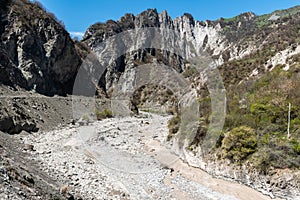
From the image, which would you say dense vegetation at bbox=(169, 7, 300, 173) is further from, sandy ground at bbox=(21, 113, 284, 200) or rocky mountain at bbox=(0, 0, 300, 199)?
sandy ground at bbox=(21, 113, 284, 200)

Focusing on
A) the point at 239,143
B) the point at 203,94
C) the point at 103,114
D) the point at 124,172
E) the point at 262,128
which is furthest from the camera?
the point at 103,114

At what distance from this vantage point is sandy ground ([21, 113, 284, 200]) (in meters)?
13.8

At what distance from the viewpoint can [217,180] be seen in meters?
15.5

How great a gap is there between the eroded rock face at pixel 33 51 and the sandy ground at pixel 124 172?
69.1 feet

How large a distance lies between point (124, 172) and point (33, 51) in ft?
141

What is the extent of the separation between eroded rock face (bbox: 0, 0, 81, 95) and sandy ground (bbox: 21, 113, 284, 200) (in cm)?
2105

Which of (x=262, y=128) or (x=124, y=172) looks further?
(x=124, y=172)

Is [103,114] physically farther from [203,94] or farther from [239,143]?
[239,143]

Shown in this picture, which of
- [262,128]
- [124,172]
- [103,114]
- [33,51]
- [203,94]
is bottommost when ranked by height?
[124,172]

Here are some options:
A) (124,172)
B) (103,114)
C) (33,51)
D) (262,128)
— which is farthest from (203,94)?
(33,51)

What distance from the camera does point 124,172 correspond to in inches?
671

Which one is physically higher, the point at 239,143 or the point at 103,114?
the point at 239,143

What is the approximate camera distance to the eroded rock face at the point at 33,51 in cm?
4575

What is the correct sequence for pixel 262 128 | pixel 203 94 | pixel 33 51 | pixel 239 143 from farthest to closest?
pixel 33 51
pixel 203 94
pixel 262 128
pixel 239 143
